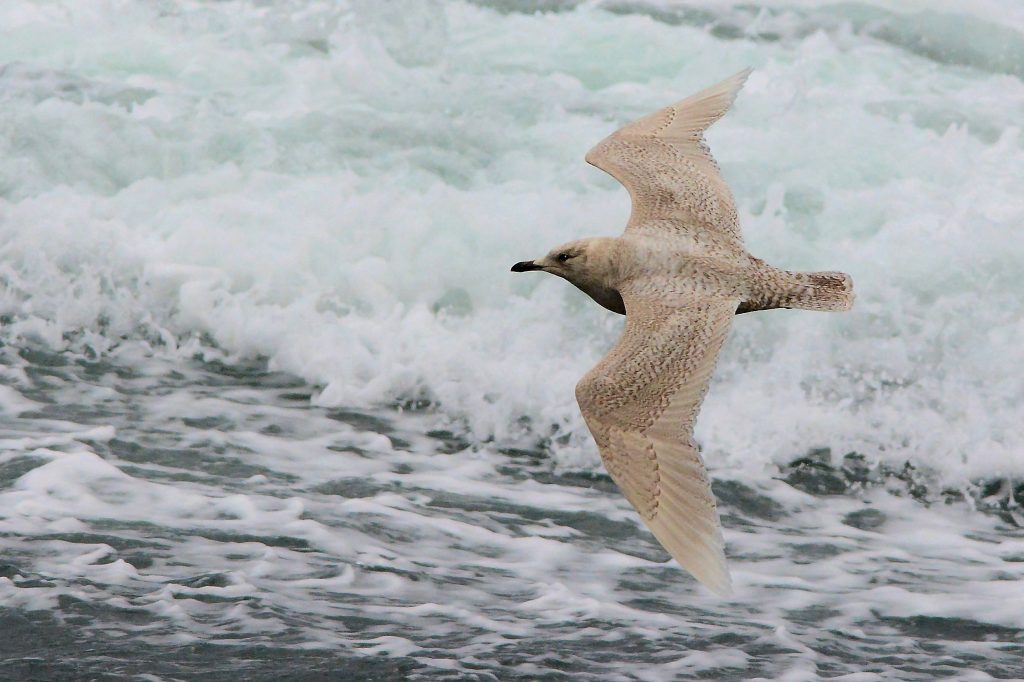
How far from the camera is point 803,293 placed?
16.9 ft

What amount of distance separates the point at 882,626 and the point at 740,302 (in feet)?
5.71

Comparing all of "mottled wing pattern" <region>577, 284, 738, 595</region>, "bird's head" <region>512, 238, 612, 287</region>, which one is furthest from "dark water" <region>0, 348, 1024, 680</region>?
"bird's head" <region>512, 238, 612, 287</region>

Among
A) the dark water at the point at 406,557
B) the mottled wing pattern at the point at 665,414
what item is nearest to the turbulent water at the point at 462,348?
the dark water at the point at 406,557

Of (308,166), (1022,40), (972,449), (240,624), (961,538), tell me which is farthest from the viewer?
(1022,40)

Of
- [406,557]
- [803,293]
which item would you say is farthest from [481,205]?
[803,293]

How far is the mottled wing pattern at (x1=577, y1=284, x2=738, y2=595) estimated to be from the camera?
4.21m

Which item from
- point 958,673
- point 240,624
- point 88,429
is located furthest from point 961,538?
point 88,429

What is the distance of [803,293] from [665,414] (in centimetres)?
90

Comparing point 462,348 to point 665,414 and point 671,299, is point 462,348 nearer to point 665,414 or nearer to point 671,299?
point 671,299

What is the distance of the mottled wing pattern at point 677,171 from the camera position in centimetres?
550

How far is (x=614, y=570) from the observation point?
630 centimetres

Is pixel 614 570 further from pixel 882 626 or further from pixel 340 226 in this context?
pixel 340 226

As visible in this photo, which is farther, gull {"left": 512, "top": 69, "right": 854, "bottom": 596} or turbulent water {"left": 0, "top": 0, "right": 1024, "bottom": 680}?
turbulent water {"left": 0, "top": 0, "right": 1024, "bottom": 680}

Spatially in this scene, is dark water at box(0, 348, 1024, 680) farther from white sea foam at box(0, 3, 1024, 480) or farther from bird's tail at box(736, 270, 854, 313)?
bird's tail at box(736, 270, 854, 313)
